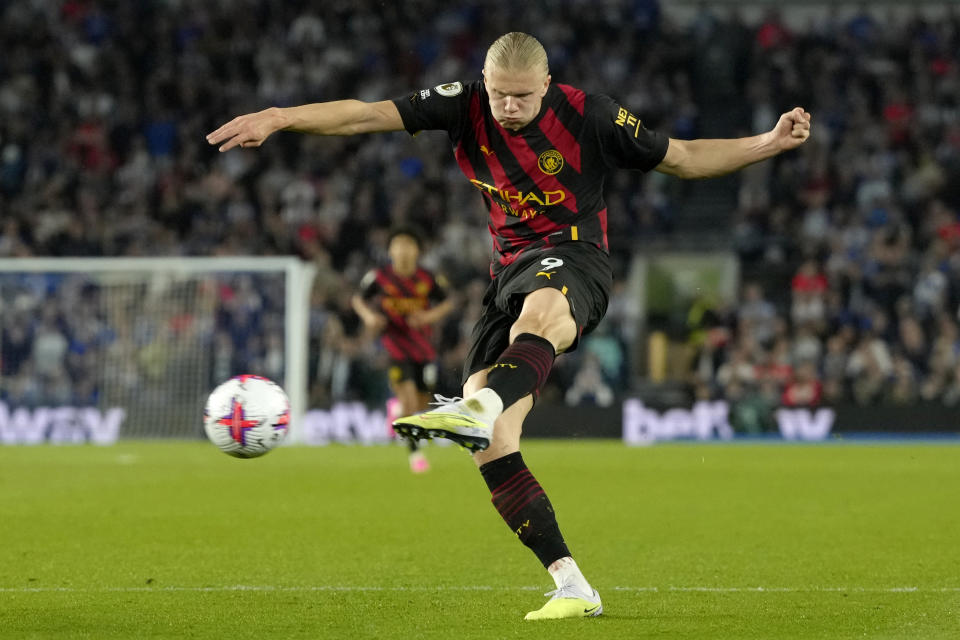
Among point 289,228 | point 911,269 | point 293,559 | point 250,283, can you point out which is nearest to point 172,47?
point 289,228

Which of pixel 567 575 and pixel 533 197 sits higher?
→ pixel 533 197

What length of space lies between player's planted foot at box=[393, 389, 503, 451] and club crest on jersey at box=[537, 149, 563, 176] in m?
1.19

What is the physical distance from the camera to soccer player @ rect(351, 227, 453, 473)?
43.6ft

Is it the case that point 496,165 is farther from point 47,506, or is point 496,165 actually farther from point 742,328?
point 742,328

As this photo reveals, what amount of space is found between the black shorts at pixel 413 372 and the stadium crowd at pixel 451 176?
15.4 ft

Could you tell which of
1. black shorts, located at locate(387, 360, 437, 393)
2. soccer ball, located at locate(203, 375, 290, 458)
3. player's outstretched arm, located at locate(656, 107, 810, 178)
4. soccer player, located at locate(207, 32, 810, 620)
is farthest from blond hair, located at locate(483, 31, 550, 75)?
black shorts, located at locate(387, 360, 437, 393)

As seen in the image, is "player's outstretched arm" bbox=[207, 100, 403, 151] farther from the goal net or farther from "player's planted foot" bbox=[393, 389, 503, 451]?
the goal net

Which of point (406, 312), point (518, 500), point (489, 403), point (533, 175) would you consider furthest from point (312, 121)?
point (406, 312)

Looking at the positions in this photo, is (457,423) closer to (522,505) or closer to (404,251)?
(522,505)

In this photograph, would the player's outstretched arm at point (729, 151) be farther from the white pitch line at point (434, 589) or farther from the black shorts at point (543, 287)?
the white pitch line at point (434, 589)

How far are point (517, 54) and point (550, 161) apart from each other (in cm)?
49

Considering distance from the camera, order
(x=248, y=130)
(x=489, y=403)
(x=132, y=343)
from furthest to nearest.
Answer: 1. (x=132, y=343)
2. (x=248, y=130)
3. (x=489, y=403)

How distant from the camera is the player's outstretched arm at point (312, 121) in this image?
4945 millimetres

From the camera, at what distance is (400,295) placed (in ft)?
44.7
